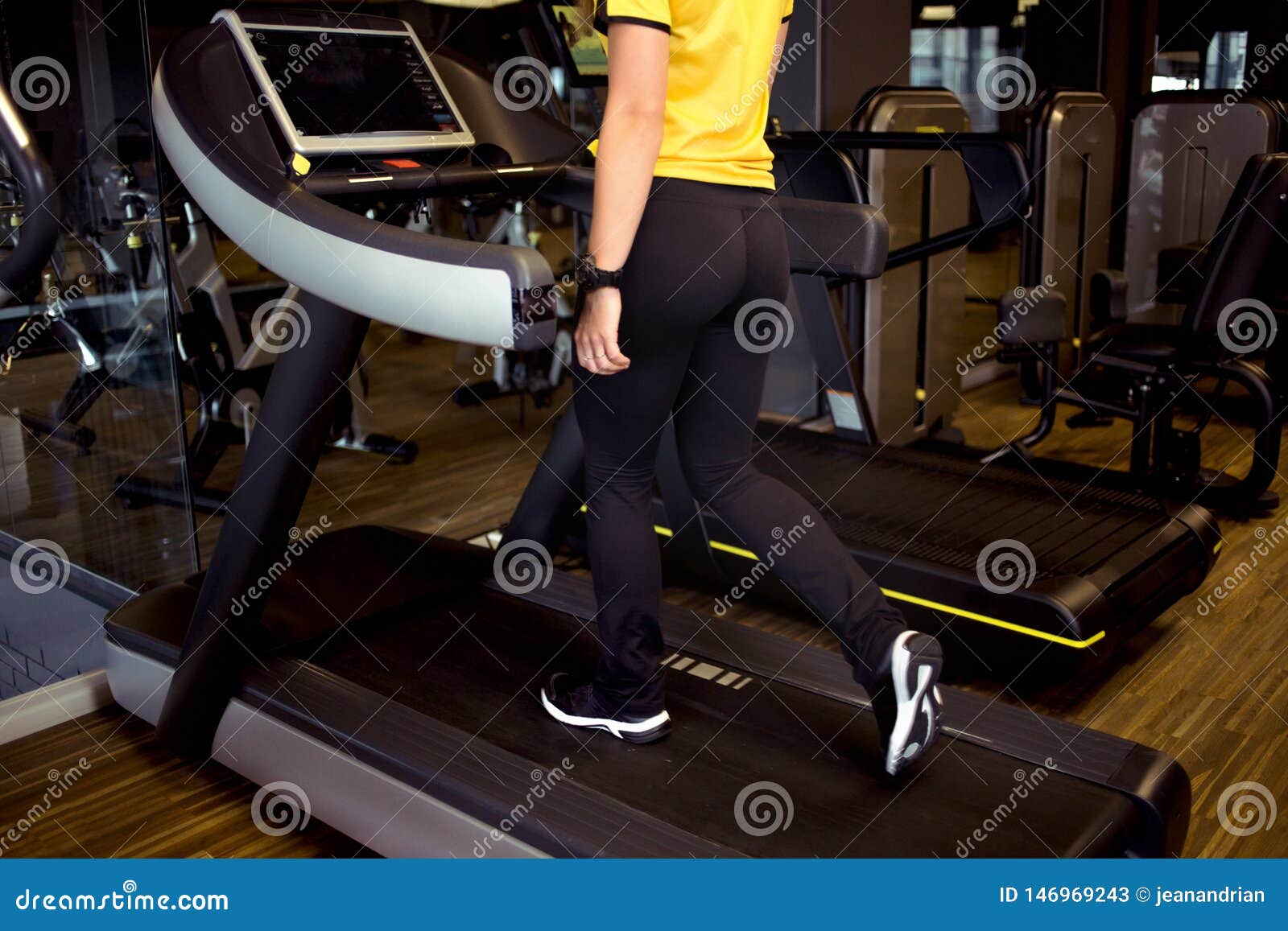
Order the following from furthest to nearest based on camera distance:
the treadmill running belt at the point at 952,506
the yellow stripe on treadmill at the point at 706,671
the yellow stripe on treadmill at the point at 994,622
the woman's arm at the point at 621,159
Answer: the treadmill running belt at the point at 952,506 → the yellow stripe on treadmill at the point at 994,622 → the yellow stripe on treadmill at the point at 706,671 → the woman's arm at the point at 621,159

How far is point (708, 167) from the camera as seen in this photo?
1720mm

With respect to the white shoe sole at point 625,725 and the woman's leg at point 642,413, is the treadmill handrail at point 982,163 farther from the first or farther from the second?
the white shoe sole at point 625,725

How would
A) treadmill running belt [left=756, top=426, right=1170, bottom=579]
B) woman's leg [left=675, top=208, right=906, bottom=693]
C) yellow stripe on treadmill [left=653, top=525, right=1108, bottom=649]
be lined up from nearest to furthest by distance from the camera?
woman's leg [left=675, top=208, right=906, bottom=693]
yellow stripe on treadmill [left=653, top=525, right=1108, bottom=649]
treadmill running belt [left=756, top=426, right=1170, bottom=579]

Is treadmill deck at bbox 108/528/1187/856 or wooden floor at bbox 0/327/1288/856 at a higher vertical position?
treadmill deck at bbox 108/528/1187/856

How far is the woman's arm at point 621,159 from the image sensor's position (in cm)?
158

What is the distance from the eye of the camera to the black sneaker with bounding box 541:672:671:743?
6.64 ft

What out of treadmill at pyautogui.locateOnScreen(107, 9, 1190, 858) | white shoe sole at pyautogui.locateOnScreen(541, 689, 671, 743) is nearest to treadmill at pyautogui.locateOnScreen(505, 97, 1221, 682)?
treadmill at pyautogui.locateOnScreen(107, 9, 1190, 858)

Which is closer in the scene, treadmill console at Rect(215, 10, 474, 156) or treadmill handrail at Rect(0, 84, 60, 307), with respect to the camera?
treadmill handrail at Rect(0, 84, 60, 307)

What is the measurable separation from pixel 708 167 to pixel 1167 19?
19.9ft

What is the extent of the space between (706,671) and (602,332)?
0.94m

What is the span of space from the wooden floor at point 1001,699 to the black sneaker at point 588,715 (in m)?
0.45

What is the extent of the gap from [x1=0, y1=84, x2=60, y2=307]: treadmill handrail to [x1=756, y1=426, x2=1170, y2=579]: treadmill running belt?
1.86 m

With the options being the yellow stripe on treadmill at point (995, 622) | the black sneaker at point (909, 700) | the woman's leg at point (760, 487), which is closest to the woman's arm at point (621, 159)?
the woman's leg at point (760, 487)

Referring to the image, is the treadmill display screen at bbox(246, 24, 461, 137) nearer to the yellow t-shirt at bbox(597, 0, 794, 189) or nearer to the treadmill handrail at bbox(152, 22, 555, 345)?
the treadmill handrail at bbox(152, 22, 555, 345)
